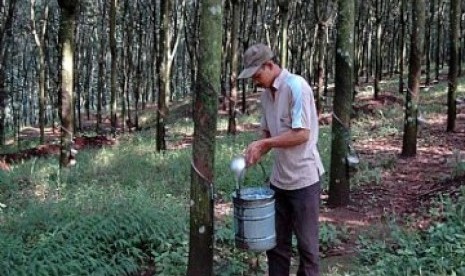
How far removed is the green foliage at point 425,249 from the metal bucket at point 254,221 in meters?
1.37

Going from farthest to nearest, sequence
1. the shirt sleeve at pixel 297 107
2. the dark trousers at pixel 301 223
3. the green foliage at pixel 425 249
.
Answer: the green foliage at pixel 425 249 → the dark trousers at pixel 301 223 → the shirt sleeve at pixel 297 107

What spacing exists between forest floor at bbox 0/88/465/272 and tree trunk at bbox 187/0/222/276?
1648 mm

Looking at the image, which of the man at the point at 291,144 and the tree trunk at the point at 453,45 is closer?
the man at the point at 291,144

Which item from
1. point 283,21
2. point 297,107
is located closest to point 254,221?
point 297,107

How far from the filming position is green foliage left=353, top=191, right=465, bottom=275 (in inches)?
211

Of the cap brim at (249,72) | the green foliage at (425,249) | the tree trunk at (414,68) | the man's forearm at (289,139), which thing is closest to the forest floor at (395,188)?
the green foliage at (425,249)

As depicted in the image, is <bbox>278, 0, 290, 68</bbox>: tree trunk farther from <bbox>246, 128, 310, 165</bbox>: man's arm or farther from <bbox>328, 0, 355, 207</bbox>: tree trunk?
<bbox>246, 128, 310, 165</bbox>: man's arm

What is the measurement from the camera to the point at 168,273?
18.7 ft

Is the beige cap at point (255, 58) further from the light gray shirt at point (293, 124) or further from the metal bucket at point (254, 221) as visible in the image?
the metal bucket at point (254, 221)

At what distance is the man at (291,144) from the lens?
454 centimetres

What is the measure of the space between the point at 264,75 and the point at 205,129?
2.46 ft

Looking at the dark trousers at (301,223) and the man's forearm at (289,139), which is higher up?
the man's forearm at (289,139)

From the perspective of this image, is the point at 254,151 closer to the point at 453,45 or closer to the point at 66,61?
the point at 66,61

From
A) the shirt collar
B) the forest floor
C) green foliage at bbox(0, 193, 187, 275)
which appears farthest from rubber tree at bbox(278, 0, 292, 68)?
the shirt collar
